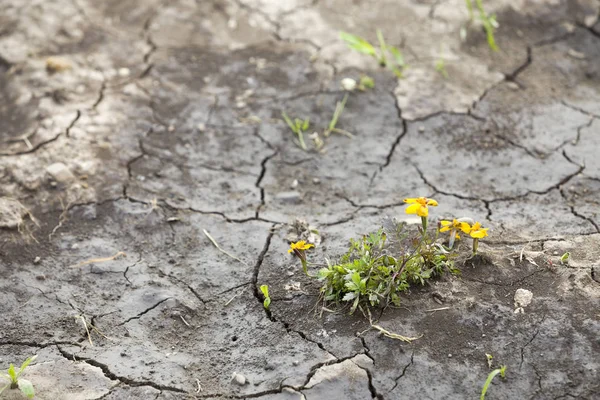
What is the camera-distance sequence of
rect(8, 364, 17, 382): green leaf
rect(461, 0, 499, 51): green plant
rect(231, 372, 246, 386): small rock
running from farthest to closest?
1. rect(461, 0, 499, 51): green plant
2. rect(231, 372, 246, 386): small rock
3. rect(8, 364, 17, 382): green leaf

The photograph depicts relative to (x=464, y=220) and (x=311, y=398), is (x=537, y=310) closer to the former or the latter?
(x=464, y=220)

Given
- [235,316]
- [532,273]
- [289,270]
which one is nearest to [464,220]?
[532,273]

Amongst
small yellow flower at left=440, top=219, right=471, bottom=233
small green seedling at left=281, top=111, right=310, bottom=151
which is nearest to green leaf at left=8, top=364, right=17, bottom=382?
small yellow flower at left=440, top=219, right=471, bottom=233

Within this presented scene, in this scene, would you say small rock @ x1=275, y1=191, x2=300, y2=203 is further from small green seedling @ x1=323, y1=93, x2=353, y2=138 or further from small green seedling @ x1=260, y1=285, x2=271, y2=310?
small green seedling @ x1=260, y1=285, x2=271, y2=310

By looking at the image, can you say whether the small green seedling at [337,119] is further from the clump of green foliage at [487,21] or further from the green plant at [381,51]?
the clump of green foliage at [487,21]

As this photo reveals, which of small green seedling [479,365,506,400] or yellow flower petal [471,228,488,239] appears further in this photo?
yellow flower petal [471,228,488,239]

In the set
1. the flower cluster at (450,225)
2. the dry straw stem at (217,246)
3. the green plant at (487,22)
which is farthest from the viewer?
the green plant at (487,22)

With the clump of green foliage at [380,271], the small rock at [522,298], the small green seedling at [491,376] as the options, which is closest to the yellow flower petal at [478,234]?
the clump of green foliage at [380,271]
